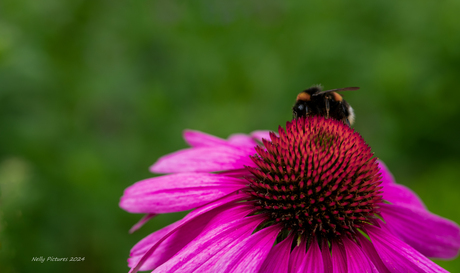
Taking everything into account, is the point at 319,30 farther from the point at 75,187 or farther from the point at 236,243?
the point at 236,243

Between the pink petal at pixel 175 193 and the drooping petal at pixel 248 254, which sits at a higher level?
the pink petal at pixel 175 193

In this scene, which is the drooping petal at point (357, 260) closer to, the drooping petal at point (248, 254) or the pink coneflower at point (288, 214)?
the pink coneflower at point (288, 214)

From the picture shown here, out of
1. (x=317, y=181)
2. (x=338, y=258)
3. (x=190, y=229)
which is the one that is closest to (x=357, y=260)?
(x=338, y=258)

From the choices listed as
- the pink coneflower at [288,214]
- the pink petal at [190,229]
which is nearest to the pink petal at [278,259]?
the pink coneflower at [288,214]

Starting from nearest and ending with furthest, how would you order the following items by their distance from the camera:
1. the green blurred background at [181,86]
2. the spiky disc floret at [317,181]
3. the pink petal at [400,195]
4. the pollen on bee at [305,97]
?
the spiky disc floret at [317,181] < the pink petal at [400,195] < the pollen on bee at [305,97] < the green blurred background at [181,86]

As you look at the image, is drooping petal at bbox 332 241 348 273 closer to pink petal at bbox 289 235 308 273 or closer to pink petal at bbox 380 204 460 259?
pink petal at bbox 289 235 308 273
